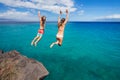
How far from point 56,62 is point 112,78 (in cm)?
629

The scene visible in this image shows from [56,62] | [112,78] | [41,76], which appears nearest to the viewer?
[41,76]

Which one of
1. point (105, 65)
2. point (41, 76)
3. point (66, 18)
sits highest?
point (66, 18)

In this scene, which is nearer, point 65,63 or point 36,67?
point 36,67

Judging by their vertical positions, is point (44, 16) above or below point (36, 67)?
above

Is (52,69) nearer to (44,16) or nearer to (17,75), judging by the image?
(17,75)

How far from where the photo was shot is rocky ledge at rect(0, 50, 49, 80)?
405 inches

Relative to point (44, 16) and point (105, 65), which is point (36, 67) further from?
point (105, 65)

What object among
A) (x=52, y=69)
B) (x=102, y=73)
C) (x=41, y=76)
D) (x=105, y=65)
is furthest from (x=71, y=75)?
(x=105, y=65)

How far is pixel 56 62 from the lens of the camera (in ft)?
57.7

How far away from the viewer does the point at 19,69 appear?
10.6 metres

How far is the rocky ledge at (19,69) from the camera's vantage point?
10281 millimetres

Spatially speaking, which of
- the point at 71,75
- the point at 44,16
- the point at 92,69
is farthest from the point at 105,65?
the point at 44,16

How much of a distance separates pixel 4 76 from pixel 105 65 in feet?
38.9

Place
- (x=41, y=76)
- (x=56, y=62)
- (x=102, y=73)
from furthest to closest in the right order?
(x=56, y=62), (x=102, y=73), (x=41, y=76)
